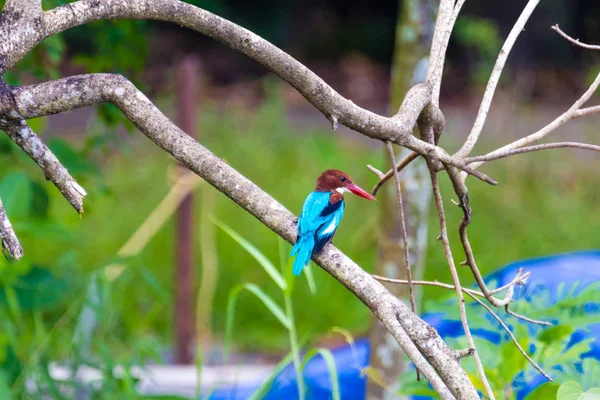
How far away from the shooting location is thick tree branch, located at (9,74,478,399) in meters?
1.06

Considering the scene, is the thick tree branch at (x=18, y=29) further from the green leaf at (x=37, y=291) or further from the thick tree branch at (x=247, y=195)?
the green leaf at (x=37, y=291)

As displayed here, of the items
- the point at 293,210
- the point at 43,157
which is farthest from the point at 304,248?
the point at 293,210

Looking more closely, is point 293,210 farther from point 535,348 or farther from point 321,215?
point 321,215

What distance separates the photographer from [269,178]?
6.20 meters

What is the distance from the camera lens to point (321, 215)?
1.57 metres

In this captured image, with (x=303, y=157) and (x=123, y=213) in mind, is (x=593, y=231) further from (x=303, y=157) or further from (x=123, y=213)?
(x=123, y=213)

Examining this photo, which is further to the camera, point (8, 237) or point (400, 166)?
point (400, 166)

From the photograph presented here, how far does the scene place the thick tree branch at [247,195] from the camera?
106 centimetres

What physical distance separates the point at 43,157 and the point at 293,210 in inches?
159

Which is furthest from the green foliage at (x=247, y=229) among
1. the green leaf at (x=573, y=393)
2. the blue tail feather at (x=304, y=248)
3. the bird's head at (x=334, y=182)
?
the green leaf at (x=573, y=393)

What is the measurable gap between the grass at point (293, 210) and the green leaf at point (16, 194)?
1.06 metres

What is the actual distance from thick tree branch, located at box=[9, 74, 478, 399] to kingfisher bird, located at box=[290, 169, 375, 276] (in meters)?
0.10

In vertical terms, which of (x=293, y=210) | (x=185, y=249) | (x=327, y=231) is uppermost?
(x=293, y=210)

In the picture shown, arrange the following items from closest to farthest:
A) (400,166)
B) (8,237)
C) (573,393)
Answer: (8,237) < (573,393) < (400,166)
